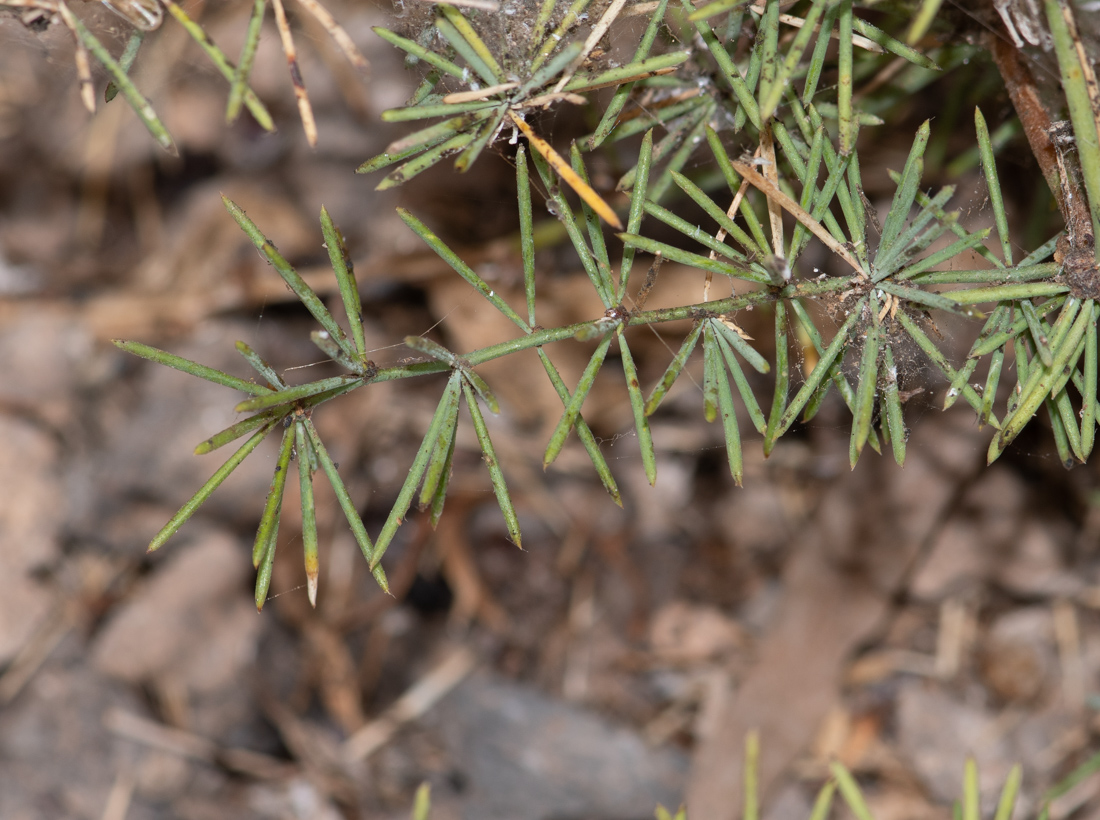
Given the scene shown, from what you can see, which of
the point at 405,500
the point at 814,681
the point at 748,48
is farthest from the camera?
the point at 814,681

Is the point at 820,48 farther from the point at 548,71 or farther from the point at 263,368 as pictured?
the point at 263,368

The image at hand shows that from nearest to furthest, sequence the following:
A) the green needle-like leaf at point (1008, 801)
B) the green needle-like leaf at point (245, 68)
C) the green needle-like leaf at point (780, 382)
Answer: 1. the green needle-like leaf at point (245, 68)
2. the green needle-like leaf at point (780, 382)
3. the green needle-like leaf at point (1008, 801)

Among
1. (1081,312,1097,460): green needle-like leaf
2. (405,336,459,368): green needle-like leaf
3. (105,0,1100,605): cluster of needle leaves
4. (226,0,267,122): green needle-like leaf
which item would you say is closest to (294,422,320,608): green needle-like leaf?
(105,0,1100,605): cluster of needle leaves

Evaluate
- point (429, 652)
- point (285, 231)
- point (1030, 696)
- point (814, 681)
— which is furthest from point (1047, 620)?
point (285, 231)

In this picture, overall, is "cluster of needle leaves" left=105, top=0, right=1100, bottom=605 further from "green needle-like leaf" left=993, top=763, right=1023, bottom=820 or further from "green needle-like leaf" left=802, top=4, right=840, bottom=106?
"green needle-like leaf" left=993, top=763, right=1023, bottom=820

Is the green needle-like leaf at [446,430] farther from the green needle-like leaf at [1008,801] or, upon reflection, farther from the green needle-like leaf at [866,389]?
the green needle-like leaf at [1008,801]

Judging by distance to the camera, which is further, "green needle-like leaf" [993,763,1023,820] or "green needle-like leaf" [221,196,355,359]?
"green needle-like leaf" [993,763,1023,820]

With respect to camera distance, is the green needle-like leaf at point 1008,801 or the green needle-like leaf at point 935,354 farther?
the green needle-like leaf at point 1008,801

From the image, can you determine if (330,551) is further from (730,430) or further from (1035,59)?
(1035,59)

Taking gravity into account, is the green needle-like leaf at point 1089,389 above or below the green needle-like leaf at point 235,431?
above

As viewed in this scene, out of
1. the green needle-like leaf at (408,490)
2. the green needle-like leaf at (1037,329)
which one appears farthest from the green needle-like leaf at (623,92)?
the green needle-like leaf at (1037,329)

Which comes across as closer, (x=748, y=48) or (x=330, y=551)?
(x=748, y=48)
